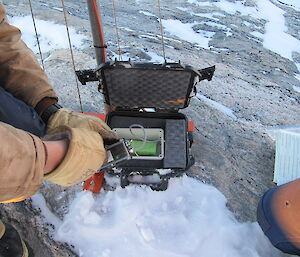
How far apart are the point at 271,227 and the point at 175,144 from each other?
753mm

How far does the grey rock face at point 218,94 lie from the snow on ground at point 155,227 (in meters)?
0.10

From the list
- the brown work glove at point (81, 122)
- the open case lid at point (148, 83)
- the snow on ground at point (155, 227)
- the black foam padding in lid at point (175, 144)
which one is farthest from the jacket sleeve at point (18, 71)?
the black foam padding in lid at point (175, 144)

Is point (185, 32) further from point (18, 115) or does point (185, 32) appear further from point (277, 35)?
point (18, 115)

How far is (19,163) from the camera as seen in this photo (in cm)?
77

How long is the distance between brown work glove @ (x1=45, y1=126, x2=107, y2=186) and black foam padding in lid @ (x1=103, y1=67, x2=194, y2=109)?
86cm

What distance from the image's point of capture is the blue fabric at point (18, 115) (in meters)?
1.31

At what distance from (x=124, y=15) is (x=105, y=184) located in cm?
448

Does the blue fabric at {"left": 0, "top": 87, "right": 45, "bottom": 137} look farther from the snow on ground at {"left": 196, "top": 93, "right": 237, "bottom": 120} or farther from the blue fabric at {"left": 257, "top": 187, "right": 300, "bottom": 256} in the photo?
the snow on ground at {"left": 196, "top": 93, "right": 237, "bottom": 120}

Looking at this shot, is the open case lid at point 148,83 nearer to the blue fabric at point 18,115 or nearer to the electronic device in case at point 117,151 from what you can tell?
the blue fabric at point 18,115

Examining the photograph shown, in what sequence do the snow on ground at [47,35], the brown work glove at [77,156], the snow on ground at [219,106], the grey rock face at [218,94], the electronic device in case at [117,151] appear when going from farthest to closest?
the snow on ground at [47,35] → the snow on ground at [219,106] → the grey rock face at [218,94] → the electronic device in case at [117,151] → the brown work glove at [77,156]

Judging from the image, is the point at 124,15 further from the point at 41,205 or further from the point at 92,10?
the point at 41,205

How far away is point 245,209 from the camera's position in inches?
73.2

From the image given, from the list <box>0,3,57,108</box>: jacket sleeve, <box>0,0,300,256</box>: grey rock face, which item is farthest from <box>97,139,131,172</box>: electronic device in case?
<box>0,0,300,256</box>: grey rock face

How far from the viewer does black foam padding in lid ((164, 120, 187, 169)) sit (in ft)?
5.99
